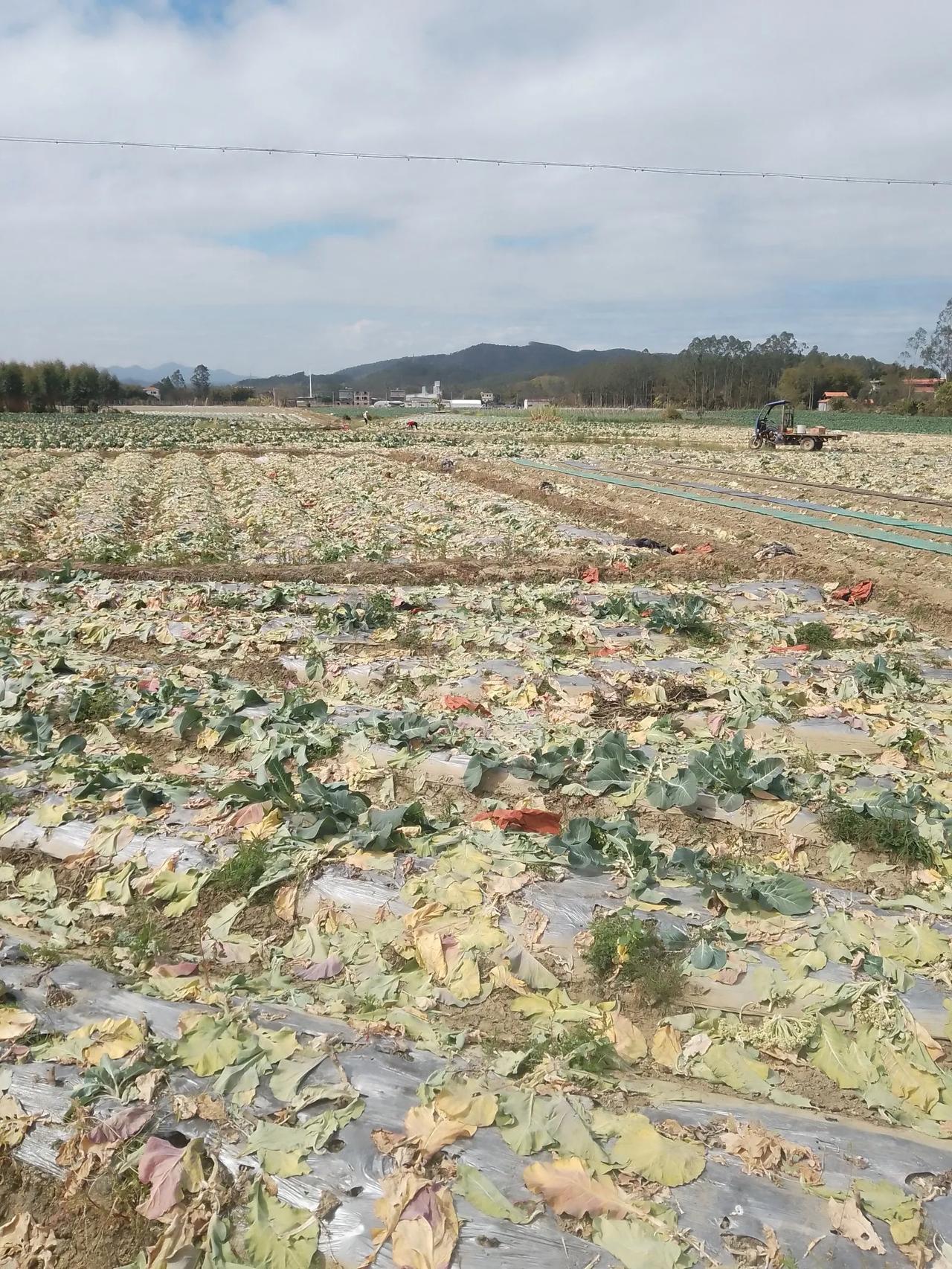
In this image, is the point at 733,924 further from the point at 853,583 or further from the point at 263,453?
the point at 263,453

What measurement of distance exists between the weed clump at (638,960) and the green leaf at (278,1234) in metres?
1.71

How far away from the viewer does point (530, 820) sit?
512 centimetres

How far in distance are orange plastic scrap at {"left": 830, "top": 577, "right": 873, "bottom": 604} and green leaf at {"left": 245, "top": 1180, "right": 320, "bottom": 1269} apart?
32.7ft

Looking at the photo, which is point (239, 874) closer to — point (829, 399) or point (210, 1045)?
point (210, 1045)

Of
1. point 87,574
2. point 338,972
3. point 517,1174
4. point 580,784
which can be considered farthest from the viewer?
point 87,574

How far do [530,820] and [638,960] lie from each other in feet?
4.27

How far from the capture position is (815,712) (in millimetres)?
6777

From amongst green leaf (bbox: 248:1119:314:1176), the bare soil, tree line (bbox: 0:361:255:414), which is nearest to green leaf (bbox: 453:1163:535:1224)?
green leaf (bbox: 248:1119:314:1176)

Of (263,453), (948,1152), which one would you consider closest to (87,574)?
(948,1152)

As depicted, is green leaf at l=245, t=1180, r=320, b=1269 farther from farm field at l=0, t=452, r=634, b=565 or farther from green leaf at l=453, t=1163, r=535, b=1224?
farm field at l=0, t=452, r=634, b=565

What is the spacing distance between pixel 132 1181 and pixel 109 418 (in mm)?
82062

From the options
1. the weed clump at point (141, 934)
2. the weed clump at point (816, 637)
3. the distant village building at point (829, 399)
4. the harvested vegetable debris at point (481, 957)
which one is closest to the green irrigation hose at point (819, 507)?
the weed clump at point (816, 637)

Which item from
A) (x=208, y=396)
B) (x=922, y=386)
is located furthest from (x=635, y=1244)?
(x=208, y=396)

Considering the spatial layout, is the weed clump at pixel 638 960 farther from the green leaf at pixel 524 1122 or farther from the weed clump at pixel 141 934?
the weed clump at pixel 141 934
